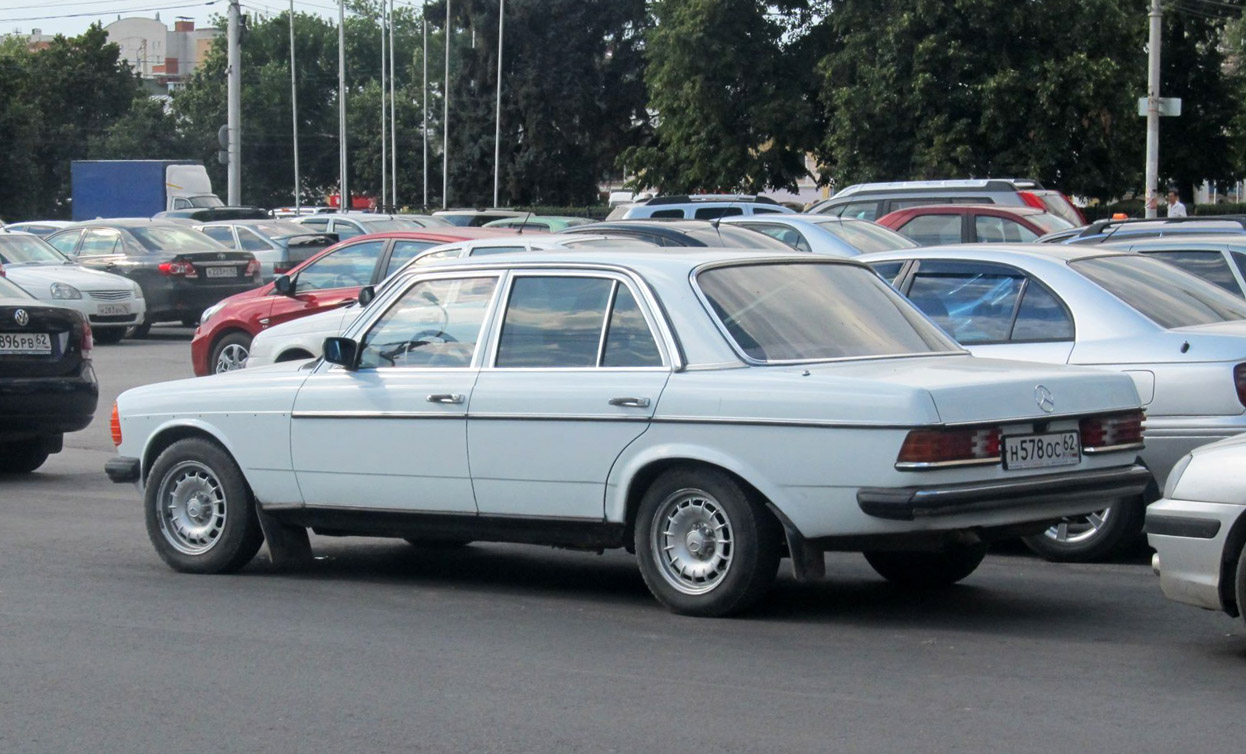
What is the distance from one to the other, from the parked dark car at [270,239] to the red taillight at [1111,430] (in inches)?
862

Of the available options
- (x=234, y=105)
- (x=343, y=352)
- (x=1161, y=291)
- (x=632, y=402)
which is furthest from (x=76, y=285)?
(x=234, y=105)

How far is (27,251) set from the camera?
24766 mm

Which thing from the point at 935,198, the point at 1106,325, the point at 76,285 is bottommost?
the point at 76,285

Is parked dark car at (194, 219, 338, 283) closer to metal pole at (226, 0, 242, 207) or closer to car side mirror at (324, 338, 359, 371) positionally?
metal pole at (226, 0, 242, 207)

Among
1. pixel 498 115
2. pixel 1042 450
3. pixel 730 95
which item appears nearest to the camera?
pixel 1042 450

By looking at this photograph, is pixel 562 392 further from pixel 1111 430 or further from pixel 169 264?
pixel 169 264

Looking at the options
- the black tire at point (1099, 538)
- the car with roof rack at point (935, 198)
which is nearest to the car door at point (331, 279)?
the car with roof rack at point (935, 198)

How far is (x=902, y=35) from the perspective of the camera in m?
41.3

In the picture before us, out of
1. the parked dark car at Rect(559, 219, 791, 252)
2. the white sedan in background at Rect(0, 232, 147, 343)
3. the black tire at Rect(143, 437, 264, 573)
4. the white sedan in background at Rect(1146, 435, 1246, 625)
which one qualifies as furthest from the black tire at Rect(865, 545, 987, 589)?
the white sedan in background at Rect(0, 232, 147, 343)

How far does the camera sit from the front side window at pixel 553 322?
7.23 m

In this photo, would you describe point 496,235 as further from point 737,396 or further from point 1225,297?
point 737,396

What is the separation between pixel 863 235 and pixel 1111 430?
970 cm

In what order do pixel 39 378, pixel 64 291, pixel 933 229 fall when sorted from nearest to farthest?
pixel 39 378 → pixel 933 229 → pixel 64 291

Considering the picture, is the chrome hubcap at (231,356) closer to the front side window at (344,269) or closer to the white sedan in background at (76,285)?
the front side window at (344,269)
